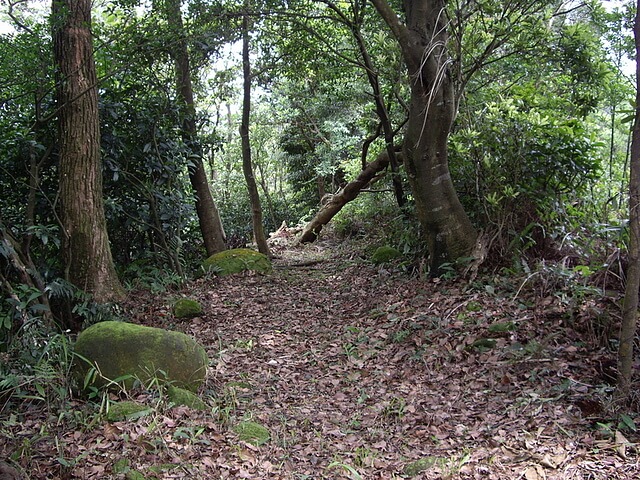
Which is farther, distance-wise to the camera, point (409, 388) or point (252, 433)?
point (409, 388)

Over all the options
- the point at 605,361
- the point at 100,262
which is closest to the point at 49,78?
the point at 100,262

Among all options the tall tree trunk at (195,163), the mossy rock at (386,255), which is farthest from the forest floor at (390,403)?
the tall tree trunk at (195,163)

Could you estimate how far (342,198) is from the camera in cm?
1263

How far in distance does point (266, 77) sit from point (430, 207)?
5934mm

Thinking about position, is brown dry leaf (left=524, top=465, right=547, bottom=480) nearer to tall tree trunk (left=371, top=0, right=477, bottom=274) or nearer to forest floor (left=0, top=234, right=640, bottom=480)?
forest floor (left=0, top=234, right=640, bottom=480)

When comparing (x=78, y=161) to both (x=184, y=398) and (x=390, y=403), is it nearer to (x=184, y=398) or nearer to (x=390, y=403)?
(x=184, y=398)

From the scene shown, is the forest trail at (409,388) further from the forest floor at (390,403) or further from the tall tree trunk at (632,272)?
the tall tree trunk at (632,272)

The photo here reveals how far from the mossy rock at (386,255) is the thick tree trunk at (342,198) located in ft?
9.94

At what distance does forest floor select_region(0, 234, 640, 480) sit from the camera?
10.3 ft

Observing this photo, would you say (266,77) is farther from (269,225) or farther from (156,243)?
(269,225)

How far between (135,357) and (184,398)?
53 centimetres

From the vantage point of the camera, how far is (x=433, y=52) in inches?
238

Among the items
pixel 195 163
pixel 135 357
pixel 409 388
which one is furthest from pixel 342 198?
pixel 135 357

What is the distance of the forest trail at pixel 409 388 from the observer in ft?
10.6
